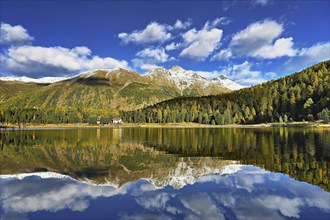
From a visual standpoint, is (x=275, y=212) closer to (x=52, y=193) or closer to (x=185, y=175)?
(x=185, y=175)

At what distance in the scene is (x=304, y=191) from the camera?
23703mm

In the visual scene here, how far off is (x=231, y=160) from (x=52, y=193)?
24597 mm

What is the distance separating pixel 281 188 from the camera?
82.4 ft

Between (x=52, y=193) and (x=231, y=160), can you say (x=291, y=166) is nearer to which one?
(x=231, y=160)

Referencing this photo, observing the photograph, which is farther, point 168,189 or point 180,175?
point 180,175

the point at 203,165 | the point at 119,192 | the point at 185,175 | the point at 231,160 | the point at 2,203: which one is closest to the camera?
the point at 2,203

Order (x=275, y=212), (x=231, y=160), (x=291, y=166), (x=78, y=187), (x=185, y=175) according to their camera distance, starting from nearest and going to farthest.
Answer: (x=275, y=212) → (x=78, y=187) → (x=185, y=175) → (x=291, y=166) → (x=231, y=160)

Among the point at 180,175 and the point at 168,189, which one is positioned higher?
the point at 180,175

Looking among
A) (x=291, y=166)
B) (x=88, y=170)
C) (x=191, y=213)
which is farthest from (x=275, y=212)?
(x=88, y=170)

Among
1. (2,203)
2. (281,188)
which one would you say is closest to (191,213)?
(281,188)

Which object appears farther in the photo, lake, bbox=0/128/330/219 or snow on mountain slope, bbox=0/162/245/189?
snow on mountain slope, bbox=0/162/245/189

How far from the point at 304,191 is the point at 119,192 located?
15.4 m

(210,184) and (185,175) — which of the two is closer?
(210,184)

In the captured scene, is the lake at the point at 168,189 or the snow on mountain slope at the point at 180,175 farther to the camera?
the snow on mountain slope at the point at 180,175
